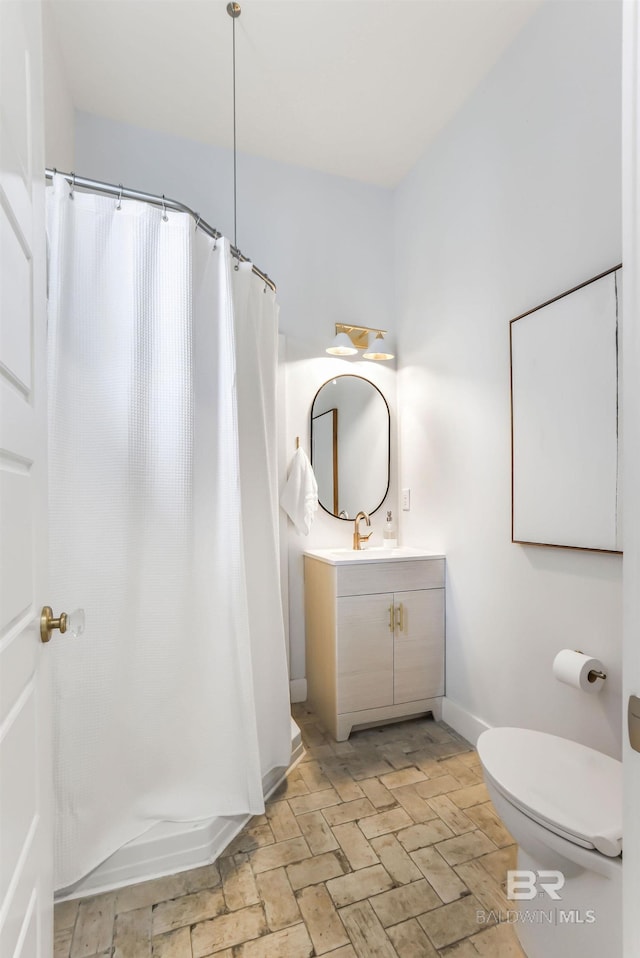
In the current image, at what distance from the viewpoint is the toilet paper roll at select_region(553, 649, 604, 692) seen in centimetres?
154

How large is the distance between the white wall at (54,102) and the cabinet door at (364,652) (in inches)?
89.6

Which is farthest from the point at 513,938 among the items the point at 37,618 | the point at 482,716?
the point at 37,618

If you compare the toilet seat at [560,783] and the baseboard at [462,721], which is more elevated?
the toilet seat at [560,783]

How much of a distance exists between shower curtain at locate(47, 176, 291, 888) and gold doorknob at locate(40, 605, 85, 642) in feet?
2.07

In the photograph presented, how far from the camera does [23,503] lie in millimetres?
726

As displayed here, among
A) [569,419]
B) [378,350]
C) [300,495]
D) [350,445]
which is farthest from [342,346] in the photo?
[569,419]

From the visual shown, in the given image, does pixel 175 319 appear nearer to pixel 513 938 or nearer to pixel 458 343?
pixel 458 343

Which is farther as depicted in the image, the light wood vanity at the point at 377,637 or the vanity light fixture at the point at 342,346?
the vanity light fixture at the point at 342,346

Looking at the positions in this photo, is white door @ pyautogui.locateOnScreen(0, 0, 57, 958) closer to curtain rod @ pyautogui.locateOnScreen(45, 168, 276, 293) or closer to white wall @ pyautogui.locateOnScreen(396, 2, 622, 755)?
curtain rod @ pyautogui.locateOnScreen(45, 168, 276, 293)

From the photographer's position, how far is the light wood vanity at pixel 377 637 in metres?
2.29

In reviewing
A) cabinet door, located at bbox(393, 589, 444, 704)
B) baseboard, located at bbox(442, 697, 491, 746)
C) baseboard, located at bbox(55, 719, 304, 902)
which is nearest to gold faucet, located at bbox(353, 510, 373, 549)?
cabinet door, located at bbox(393, 589, 444, 704)

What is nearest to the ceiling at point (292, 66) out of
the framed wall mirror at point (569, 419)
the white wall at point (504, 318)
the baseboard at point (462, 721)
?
the white wall at point (504, 318)

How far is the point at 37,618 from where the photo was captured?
793mm

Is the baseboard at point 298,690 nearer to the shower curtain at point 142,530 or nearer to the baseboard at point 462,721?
the baseboard at point 462,721
